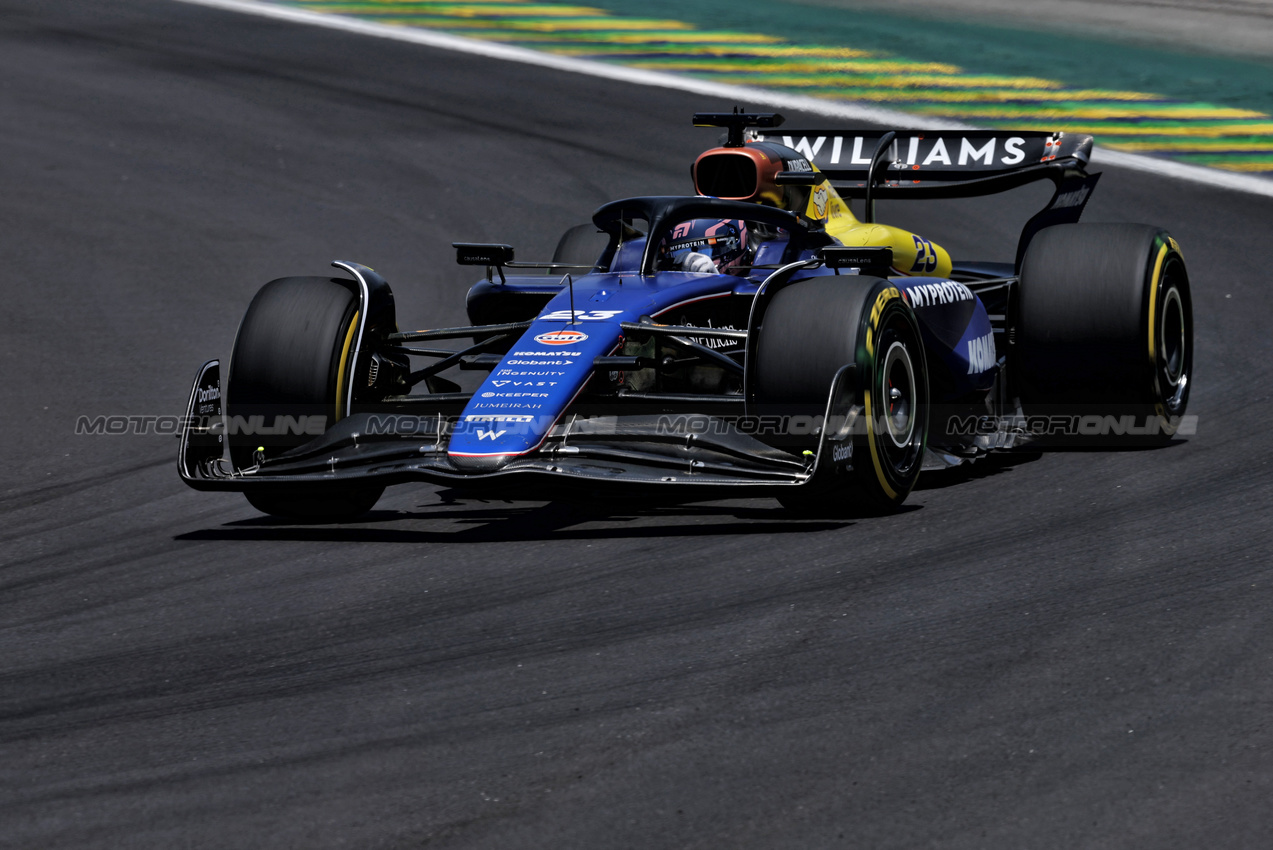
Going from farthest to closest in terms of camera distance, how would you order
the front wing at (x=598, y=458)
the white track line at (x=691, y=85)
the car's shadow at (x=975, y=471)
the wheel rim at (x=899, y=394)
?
the white track line at (x=691, y=85) → the car's shadow at (x=975, y=471) → the wheel rim at (x=899, y=394) → the front wing at (x=598, y=458)

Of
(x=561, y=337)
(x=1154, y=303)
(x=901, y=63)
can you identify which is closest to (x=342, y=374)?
(x=561, y=337)

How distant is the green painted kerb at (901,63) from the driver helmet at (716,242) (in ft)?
30.4

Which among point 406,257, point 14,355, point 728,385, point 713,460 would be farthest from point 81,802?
point 406,257

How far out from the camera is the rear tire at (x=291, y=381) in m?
7.23

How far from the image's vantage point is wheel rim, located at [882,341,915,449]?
7.00 metres

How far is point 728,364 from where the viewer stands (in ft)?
22.9

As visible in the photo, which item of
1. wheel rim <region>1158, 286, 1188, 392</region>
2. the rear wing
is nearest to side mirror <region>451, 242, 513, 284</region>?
the rear wing

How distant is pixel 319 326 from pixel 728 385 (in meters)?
1.77

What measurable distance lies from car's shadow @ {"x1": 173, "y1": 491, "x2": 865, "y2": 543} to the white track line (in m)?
8.49

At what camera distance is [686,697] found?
4.67 m

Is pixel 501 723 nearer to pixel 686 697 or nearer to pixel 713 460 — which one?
pixel 686 697

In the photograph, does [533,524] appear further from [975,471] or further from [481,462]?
[975,471]
